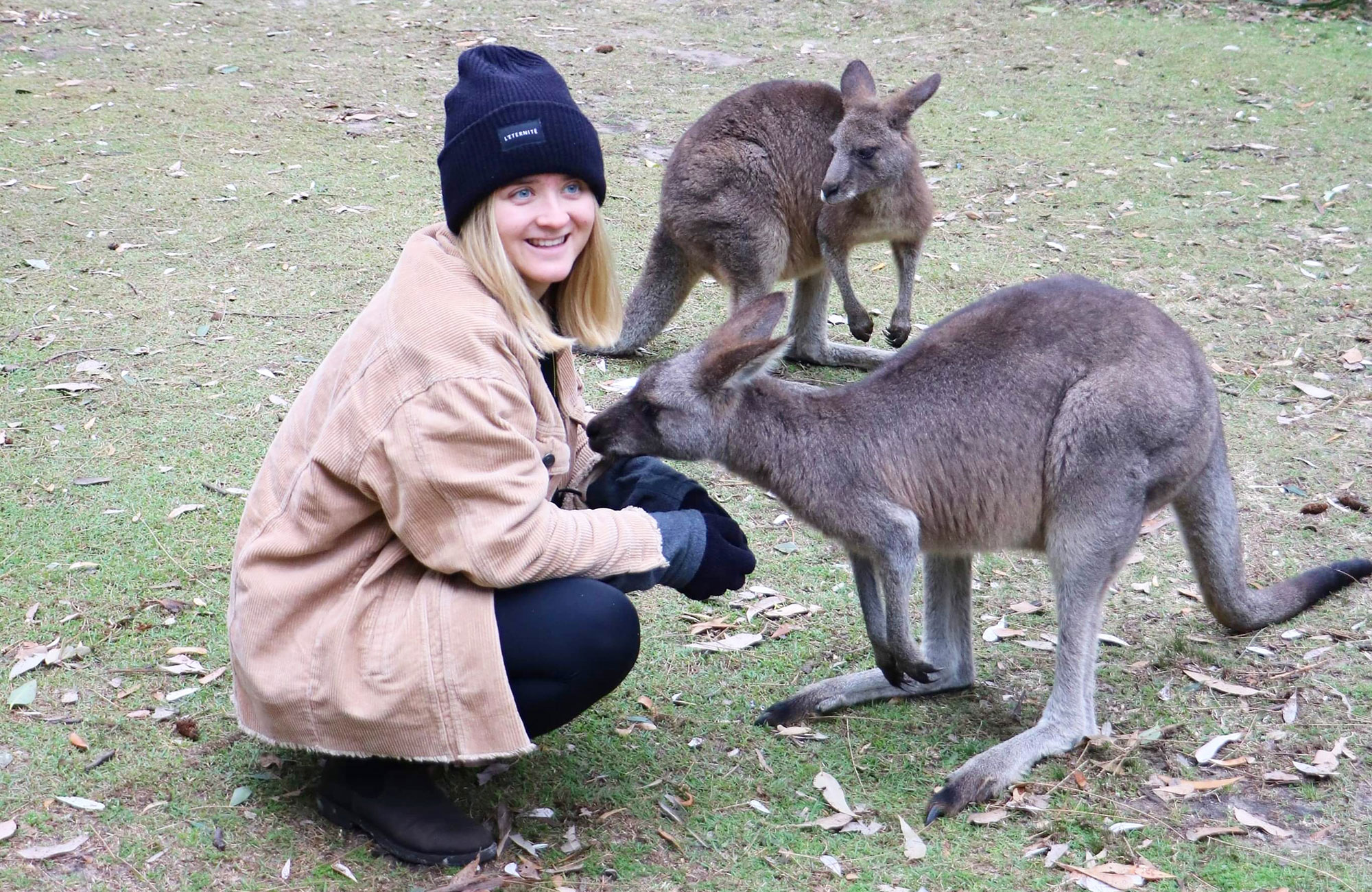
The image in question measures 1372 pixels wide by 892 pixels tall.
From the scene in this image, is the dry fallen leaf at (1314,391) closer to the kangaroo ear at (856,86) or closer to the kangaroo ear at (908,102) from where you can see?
the kangaroo ear at (908,102)

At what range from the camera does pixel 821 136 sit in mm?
4926

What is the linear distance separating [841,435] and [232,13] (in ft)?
27.6

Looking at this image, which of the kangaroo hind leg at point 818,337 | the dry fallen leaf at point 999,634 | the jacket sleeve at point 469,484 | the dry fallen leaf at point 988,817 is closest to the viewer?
the jacket sleeve at point 469,484

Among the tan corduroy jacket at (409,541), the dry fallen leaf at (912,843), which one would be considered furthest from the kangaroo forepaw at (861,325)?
the tan corduroy jacket at (409,541)

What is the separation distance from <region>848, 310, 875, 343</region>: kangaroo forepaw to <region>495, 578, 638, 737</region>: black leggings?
2.76 m

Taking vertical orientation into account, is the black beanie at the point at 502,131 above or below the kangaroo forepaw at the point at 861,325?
above

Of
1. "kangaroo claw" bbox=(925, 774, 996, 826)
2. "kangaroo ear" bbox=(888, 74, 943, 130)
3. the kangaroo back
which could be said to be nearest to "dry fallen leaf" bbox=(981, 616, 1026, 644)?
"kangaroo claw" bbox=(925, 774, 996, 826)

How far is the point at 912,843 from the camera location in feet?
8.28

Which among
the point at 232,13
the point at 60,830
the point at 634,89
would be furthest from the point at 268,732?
the point at 232,13

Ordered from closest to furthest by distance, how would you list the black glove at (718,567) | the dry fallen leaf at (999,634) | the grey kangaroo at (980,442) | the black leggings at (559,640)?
the black leggings at (559,640) → the black glove at (718,567) → the grey kangaroo at (980,442) → the dry fallen leaf at (999,634)

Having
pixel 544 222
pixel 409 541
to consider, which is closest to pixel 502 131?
pixel 544 222

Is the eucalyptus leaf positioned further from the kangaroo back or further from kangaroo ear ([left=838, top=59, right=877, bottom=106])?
kangaroo ear ([left=838, top=59, right=877, bottom=106])

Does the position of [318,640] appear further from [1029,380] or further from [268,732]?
[1029,380]

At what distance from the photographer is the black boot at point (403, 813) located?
237cm
